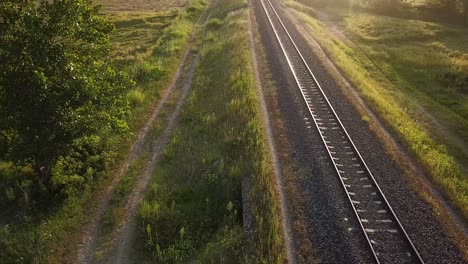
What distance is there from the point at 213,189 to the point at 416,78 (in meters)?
26.4

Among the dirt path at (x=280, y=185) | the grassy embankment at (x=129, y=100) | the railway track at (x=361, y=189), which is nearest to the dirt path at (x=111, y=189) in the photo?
the grassy embankment at (x=129, y=100)

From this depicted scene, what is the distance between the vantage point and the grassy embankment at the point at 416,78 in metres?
21.0

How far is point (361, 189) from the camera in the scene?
16.4 metres

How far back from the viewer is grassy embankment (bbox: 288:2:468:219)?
2105 cm

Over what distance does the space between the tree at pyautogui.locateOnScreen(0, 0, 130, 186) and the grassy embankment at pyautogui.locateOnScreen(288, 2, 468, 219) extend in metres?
15.2

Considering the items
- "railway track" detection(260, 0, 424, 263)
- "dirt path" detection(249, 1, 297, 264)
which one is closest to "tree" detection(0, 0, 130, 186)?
"dirt path" detection(249, 1, 297, 264)

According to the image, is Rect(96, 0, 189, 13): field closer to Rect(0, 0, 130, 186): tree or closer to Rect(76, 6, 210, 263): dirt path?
Rect(76, 6, 210, 263): dirt path

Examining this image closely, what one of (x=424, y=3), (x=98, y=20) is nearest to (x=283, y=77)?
(x=98, y=20)

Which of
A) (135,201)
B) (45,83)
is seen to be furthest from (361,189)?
(45,83)

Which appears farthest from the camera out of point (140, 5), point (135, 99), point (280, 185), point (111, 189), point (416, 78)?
point (140, 5)

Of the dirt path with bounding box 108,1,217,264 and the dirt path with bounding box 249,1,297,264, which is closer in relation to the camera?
the dirt path with bounding box 249,1,297,264

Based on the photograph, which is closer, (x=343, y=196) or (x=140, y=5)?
(x=343, y=196)

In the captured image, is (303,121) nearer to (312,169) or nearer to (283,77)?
(312,169)

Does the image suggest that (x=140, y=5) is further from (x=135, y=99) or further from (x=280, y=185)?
(x=280, y=185)
